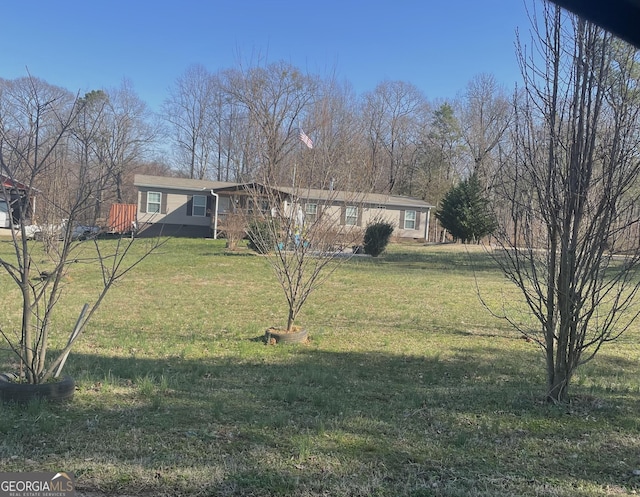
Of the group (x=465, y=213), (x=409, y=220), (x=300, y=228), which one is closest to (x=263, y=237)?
(x=300, y=228)

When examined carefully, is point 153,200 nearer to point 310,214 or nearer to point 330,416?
point 310,214

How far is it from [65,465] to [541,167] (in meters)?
3.84

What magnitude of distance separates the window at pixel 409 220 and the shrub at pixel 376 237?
1206cm

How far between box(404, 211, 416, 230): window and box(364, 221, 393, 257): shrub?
39.6 feet

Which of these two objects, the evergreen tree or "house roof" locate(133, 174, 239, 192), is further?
"house roof" locate(133, 174, 239, 192)

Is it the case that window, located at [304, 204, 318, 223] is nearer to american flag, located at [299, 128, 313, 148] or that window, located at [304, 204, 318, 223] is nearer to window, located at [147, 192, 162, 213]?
american flag, located at [299, 128, 313, 148]

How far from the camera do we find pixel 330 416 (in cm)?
383

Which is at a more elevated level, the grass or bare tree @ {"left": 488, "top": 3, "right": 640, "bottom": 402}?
bare tree @ {"left": 488, "top": 3, "right": 640, "bottom": 402}

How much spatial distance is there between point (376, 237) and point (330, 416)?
16434mm

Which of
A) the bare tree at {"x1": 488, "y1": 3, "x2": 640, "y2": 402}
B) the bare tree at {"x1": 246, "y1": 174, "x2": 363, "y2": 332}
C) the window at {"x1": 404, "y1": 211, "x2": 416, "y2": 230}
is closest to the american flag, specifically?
the bare tree at {"x1": 246, "y1": 174, "x2": 363, "y2": 332}

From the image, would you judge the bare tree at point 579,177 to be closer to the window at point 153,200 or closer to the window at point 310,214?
the window at point 310,214

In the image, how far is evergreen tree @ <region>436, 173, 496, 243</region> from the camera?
2577 cm

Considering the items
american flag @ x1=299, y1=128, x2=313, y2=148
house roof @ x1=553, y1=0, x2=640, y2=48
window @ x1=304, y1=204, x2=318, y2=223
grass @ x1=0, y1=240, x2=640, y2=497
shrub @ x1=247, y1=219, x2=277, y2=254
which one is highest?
A: american flag @ x1=299, y1=128, x2=313, y2=148

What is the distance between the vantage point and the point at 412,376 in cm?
542
